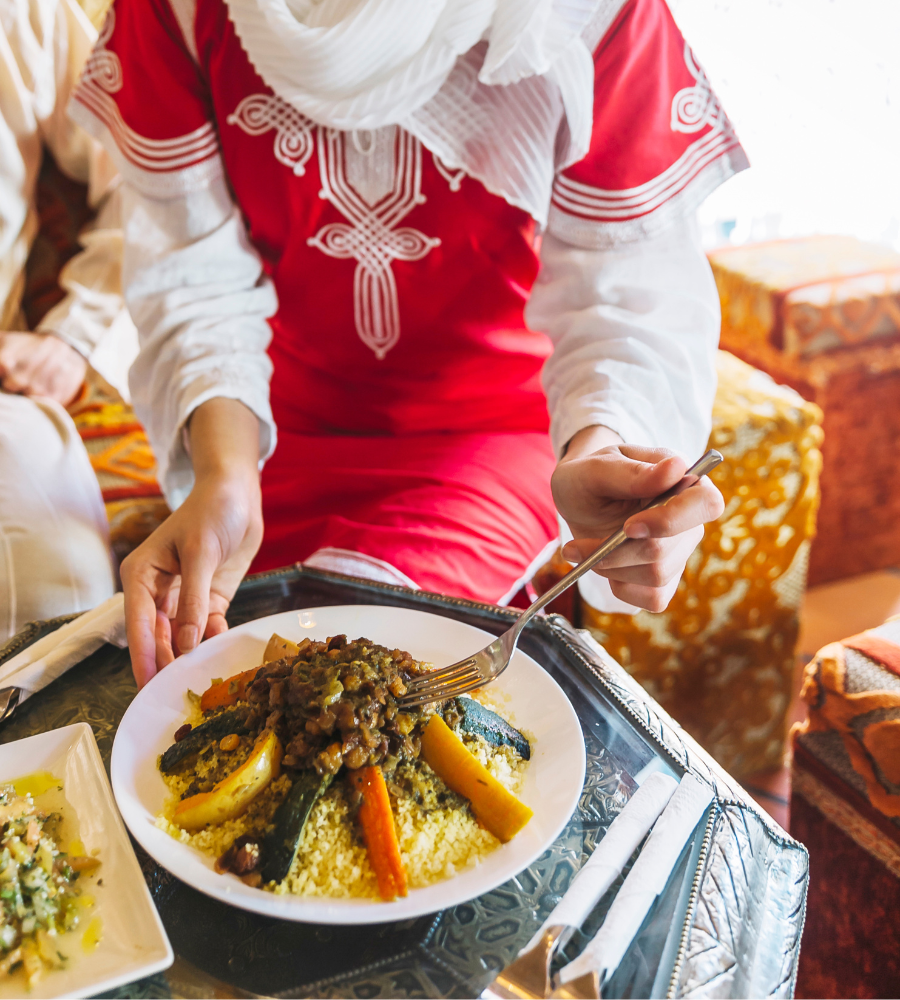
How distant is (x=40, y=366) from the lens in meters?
1.66

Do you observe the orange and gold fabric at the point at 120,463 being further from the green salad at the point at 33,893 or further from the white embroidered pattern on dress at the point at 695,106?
the white embroidered pattern on dress at the point at 695,106

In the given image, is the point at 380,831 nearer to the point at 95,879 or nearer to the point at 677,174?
the point at 95,879

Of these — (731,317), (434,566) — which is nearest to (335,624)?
(434,566)

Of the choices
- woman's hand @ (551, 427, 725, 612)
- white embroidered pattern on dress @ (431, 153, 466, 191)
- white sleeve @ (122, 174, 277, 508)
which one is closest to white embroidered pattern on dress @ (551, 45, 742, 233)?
white embroidered pattern on dress @ (431, 153, 466, 191)

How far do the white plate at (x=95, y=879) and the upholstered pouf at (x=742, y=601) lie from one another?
3.10 ft

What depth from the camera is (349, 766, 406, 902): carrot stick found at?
0.57 meters

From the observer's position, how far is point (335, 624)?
0.87 meters

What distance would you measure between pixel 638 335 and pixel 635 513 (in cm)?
38

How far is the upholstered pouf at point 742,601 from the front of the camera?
5.08ft

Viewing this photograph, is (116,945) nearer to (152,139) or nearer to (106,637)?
(106,637)

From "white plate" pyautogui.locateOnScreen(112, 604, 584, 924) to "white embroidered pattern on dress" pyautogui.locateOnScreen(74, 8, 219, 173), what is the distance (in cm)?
70

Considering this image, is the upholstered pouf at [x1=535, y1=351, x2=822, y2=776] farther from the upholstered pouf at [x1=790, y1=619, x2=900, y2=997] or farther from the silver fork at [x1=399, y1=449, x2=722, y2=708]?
the silver fork at [x1=399, y1=449, x2=722, y2=708]

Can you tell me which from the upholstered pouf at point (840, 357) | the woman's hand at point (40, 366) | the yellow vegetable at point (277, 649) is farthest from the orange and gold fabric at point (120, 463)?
the upholstered pouf at point (840, 357)

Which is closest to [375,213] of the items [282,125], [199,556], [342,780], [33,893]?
[282,125]
